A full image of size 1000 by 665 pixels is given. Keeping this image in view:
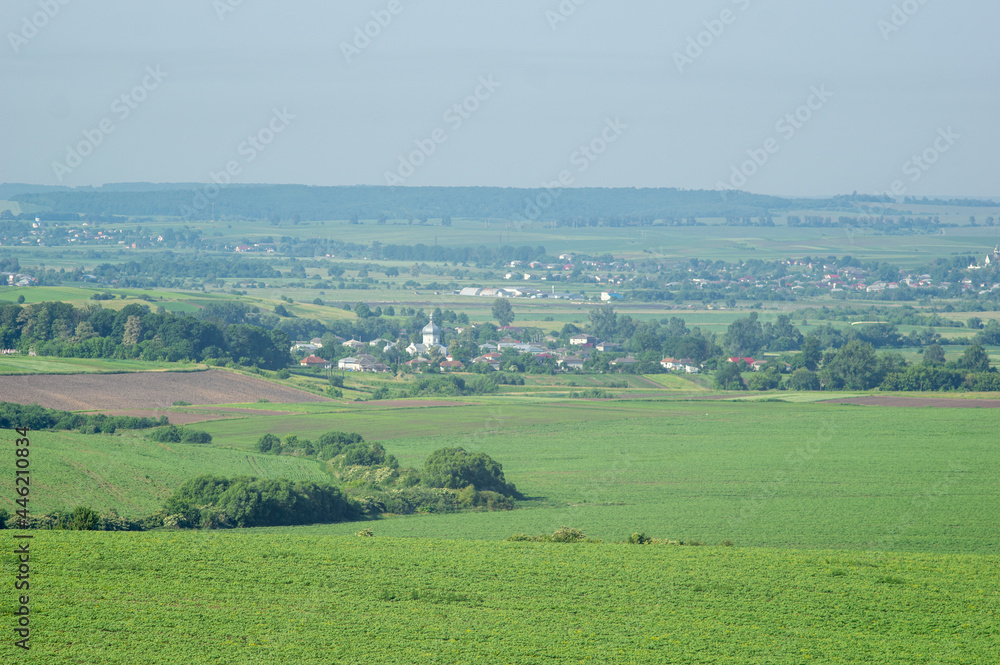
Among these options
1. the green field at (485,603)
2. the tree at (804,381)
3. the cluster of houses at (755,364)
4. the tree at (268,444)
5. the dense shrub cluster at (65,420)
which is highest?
the cluster of houses at (755,364)

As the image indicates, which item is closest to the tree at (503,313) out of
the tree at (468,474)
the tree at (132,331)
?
the tree at (132,331)

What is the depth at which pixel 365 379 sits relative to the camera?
76.9 metres

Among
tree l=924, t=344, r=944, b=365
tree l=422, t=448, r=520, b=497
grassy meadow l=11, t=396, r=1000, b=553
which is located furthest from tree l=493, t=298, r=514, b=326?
tree l=422, t=448, r=520, b=497

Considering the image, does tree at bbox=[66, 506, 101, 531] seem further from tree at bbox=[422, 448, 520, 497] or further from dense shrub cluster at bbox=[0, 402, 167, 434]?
dense shrub cluster at bbox=[0, 402, 167, 434]

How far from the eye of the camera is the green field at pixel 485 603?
17359 mm

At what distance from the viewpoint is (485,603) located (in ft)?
66.3

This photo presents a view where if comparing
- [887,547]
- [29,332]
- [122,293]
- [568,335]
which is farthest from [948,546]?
[122,293]

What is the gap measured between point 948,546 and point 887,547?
1.86 meters

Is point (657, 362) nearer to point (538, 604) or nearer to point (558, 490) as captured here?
point (558, 490)

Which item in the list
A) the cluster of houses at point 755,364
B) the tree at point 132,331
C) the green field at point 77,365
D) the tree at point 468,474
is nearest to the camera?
the tree at point 468,474

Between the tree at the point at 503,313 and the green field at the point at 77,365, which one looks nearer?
the green field at the point at 77,365

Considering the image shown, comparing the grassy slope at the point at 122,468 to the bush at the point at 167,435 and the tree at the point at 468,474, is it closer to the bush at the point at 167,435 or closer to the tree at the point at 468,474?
the bush at the point at 167,435

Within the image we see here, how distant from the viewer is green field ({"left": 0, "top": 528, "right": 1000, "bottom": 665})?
17359 mm

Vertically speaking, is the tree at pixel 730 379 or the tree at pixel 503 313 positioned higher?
the tree at pixel 503 313
